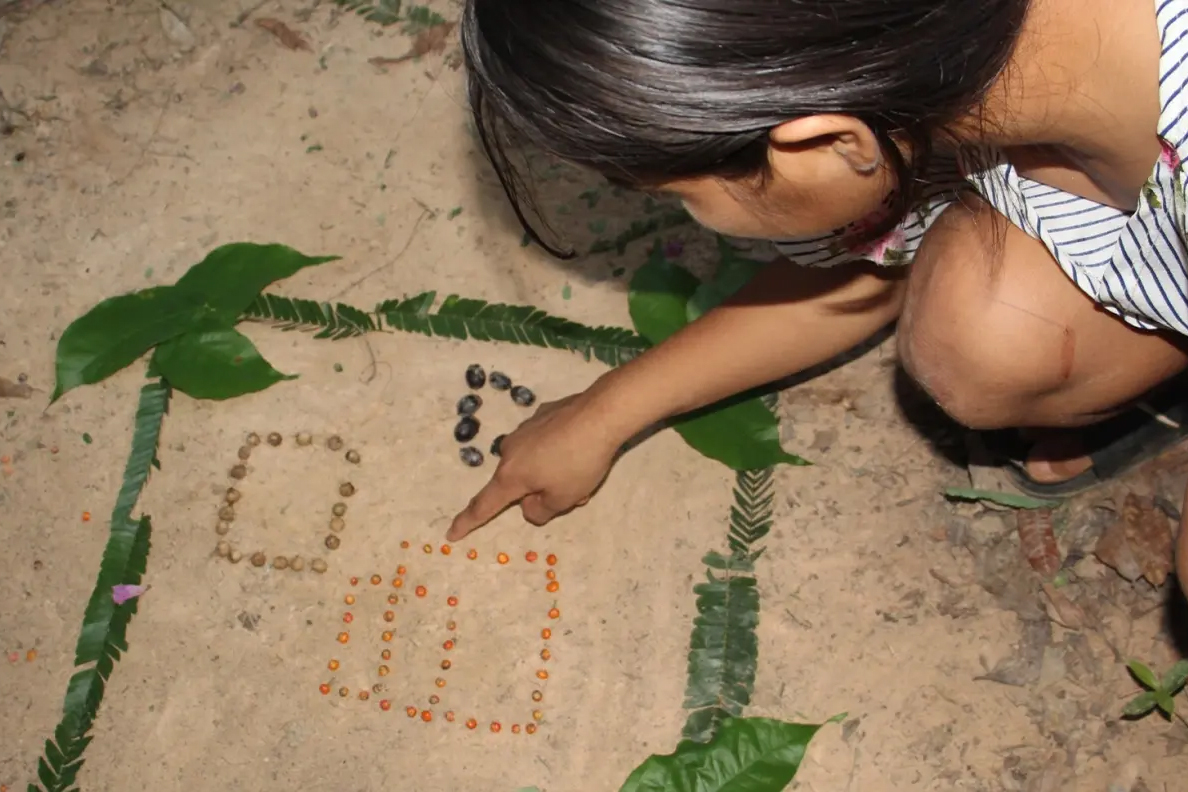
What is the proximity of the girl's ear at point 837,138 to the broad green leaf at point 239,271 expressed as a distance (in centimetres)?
119

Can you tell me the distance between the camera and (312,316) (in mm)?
1914

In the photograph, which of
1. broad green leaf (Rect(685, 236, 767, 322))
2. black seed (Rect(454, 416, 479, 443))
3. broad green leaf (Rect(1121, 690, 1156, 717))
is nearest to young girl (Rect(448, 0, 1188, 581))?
black seed (Rect(454, 416, 479, 443))

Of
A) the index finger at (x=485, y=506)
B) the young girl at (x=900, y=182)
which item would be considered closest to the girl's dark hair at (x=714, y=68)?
the young girl at (x=900, y=182)

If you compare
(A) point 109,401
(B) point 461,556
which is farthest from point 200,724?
(A) point 109,401

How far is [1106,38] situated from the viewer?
1.03 m

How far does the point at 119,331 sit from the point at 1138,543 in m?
1.71

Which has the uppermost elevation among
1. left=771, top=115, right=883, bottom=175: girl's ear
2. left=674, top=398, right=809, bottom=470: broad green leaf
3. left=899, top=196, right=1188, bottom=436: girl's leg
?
left=771, top=115, right=883, bottom=175: girl's ear

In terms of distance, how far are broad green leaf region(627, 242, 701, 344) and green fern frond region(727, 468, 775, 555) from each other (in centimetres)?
28

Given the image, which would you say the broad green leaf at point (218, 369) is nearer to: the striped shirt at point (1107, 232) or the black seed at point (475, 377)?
the black seed at point (475, 377)

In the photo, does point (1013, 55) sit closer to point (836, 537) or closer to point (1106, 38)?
point (1106, 38)

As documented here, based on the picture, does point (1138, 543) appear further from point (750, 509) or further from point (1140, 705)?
point (750, 509)

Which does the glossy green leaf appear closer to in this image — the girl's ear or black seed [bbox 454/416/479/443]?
black seed [bbox 454/416/479/443]

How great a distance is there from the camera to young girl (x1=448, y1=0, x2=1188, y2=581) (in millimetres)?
897

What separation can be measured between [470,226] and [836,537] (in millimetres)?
843
